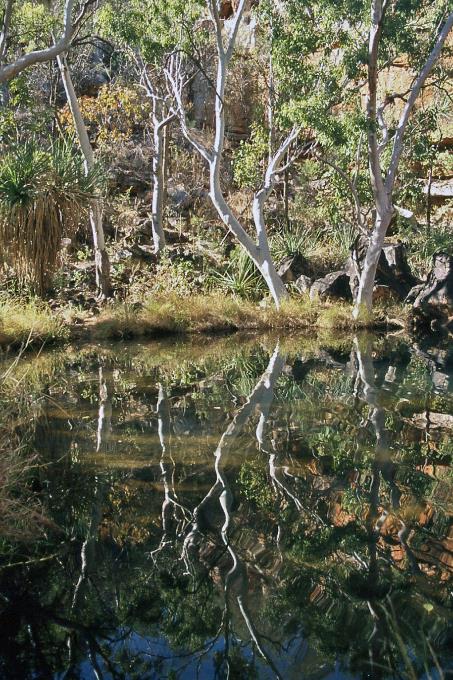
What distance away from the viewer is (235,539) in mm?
5812

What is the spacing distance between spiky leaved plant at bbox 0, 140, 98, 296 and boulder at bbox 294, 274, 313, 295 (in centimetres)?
670

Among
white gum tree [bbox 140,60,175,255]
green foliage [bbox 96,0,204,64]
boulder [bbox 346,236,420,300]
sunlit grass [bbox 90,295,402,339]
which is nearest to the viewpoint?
green foliage [bbox 96,0,204,64]

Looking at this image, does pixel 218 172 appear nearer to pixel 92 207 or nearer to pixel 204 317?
pixel 92 207

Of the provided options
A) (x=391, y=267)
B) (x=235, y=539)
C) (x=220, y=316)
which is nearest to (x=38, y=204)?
(x=220, y=316)

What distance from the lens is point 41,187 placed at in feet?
44.3

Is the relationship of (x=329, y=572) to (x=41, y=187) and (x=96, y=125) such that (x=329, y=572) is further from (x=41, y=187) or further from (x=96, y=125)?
(x=96, y=125)

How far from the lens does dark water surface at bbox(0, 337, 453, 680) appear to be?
433 centimetres

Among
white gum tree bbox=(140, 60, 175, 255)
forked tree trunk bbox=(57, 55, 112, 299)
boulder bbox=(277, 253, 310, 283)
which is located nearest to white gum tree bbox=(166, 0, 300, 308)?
boulder bbox=(277, 253, 310, 283)

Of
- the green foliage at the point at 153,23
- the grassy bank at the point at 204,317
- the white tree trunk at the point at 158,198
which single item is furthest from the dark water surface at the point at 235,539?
the white tree trunk at the point at 158,198

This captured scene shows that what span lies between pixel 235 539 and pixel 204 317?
12.3 m

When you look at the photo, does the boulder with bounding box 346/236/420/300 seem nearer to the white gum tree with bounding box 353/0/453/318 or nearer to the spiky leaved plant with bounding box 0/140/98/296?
the white gum tree with bounding box 353/0/453/318

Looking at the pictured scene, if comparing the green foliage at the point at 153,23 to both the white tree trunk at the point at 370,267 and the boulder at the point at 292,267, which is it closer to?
the white tree trunk at the point at 370,267

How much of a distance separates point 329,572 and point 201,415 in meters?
4.62

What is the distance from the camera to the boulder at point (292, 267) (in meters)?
19.9
